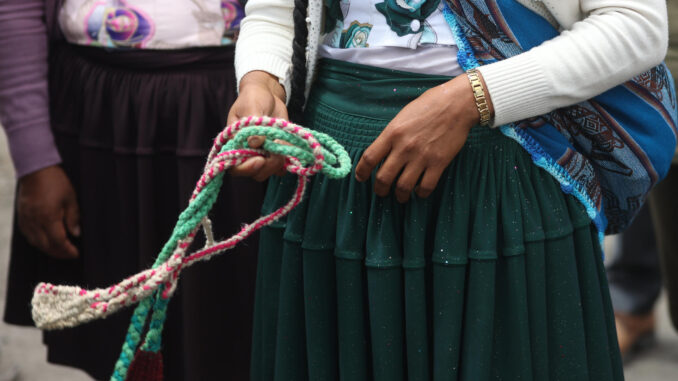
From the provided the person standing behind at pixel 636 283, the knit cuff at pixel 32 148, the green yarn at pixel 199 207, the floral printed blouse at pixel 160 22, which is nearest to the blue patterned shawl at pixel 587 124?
the green yarn at pixel 199 207

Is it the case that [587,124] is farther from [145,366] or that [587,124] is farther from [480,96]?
[145,366]

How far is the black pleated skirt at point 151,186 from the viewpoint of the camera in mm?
1607

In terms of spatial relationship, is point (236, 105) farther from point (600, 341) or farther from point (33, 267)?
point (33, 267)

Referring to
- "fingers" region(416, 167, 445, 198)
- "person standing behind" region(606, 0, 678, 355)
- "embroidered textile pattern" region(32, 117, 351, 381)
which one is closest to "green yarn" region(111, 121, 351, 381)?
"embroidered textile pattern" region(32, 117, 351, 381)

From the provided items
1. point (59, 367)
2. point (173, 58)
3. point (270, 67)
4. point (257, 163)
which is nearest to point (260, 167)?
→ point (257, 163)

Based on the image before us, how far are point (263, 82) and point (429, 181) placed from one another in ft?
1.14

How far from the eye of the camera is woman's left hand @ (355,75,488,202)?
1.07m

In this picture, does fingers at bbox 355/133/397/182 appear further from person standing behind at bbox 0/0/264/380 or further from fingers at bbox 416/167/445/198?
person standing behind at bbox 0/0/264/380

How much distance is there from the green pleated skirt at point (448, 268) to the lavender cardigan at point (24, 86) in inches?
28.1

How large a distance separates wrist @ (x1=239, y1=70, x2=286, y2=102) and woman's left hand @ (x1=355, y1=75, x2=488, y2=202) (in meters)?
0.25

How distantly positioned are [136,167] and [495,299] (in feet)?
2.86

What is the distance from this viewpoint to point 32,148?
1.65 metres

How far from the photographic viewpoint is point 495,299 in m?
1.17

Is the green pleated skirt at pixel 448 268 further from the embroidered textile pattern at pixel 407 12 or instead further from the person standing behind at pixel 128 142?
the person standing behind at pixel 128 142
